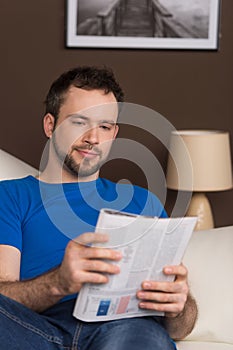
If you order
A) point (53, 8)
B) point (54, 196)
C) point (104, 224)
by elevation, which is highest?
point (53, 8)

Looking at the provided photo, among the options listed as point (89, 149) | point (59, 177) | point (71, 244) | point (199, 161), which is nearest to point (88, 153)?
point (89, 149)

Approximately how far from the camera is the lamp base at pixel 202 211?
10.5 ft

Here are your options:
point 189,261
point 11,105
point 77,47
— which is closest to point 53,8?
point 77,47

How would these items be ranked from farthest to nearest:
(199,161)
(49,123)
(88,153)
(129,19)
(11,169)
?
(129,19) < (199,161) < (11,169) < (49,123) < (88,153)

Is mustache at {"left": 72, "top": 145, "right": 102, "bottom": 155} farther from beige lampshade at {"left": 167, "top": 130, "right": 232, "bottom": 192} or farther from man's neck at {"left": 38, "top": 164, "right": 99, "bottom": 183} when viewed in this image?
beige lampshade at {"left": 167, "top": 130, "right": 232, "bottom": 192}

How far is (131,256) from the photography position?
Result: 61.7 inches

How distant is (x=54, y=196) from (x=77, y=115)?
0.81 ft

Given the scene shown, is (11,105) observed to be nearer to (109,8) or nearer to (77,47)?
(77,47)

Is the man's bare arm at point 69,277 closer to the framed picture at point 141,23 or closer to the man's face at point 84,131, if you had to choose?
the man's face at point 84,131

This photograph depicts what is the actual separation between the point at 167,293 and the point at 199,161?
1462 millimetres

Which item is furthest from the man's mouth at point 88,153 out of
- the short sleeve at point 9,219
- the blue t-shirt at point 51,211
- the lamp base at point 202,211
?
the lamp base at point 202,211

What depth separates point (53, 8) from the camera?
3.40 m

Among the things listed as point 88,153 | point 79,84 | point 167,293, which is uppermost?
point 79,84

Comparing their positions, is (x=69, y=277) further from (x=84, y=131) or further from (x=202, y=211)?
(x=202, y=211)
